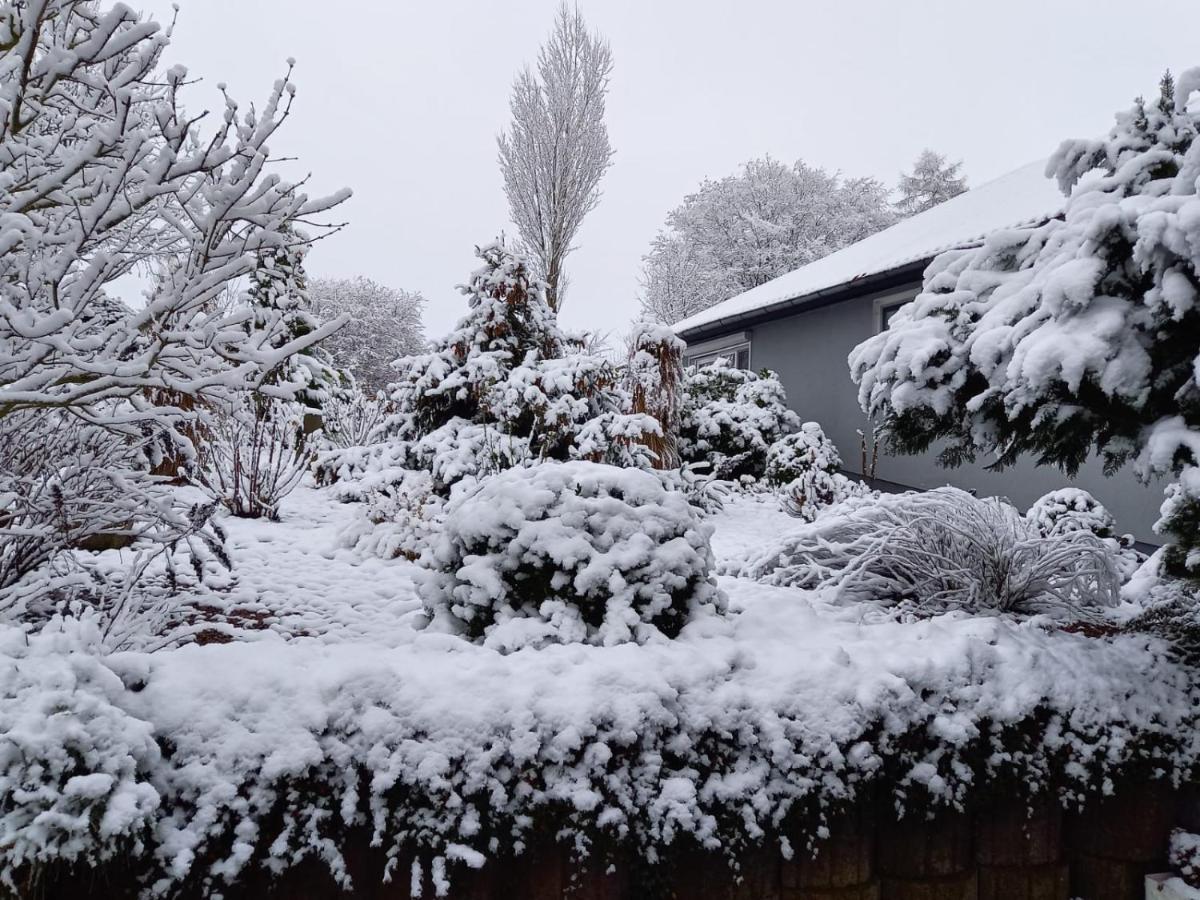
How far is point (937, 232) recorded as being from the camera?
30.3 feet

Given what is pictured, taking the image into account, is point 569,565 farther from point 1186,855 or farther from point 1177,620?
point 1177,620

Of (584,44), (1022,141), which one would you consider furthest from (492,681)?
(1022,141)

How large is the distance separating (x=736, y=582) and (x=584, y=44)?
18.8 metres

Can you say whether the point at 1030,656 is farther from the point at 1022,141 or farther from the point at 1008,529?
the point at 1022,141

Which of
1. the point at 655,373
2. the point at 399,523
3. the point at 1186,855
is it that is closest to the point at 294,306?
the point at 655,373

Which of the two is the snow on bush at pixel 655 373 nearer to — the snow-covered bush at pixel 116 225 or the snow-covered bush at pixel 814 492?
the snow-covered bush at pixel 814 492

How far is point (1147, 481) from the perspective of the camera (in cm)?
204

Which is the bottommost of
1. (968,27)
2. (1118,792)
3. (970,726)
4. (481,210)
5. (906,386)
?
(1118,792)

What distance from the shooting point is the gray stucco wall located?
19.9 ft

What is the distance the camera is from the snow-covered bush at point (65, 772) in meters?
1.11

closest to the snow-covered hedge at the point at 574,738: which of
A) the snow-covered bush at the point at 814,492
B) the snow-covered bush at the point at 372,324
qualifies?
the snow-covered bush at the point at 814,492

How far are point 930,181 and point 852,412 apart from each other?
2103 centimetres

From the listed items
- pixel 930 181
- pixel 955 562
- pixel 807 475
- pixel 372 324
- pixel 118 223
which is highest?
pixel 930 181

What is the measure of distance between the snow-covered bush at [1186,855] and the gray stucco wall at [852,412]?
4774mm
